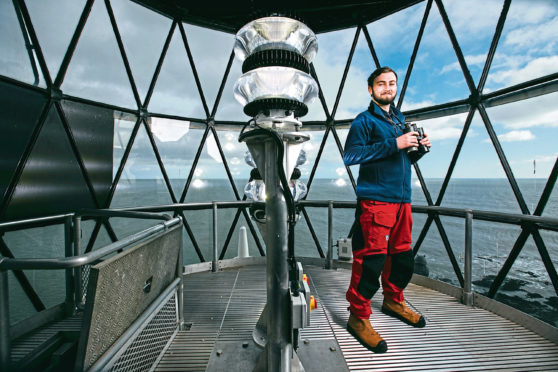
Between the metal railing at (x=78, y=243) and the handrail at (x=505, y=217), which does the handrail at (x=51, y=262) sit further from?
the handrail at (x=505, y=217)

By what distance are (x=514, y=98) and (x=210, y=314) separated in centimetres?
436

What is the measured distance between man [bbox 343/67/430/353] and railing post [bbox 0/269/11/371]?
2.12m

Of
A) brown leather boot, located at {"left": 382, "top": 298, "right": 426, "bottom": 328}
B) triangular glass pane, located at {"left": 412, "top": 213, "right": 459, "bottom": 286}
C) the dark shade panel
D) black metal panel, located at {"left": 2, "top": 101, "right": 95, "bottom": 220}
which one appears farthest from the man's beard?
triangular glass pane, located at {"left": 412, "top": 213, "right": 459, "bottom": 286}

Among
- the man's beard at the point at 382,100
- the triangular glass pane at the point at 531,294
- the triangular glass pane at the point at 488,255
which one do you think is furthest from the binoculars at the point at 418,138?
the triangular glass pane at the point at 488,255

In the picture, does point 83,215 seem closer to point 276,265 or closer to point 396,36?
point 276,265

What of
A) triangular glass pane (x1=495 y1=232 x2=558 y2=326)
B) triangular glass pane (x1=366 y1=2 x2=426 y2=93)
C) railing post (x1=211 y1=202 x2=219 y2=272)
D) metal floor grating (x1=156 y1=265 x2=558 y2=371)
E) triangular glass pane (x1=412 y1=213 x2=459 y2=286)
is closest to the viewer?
metal floor grating (x1=156 y1=265 x2=558 y2=371)

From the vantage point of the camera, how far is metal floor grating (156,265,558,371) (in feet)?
5.95

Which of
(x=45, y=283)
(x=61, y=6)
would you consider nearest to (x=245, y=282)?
(x=61, y=6)

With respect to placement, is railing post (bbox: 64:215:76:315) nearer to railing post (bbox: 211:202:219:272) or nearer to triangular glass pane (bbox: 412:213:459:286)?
railing post (bbox: 211:202:219:272)

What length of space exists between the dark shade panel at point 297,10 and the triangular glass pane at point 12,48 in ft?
5.82

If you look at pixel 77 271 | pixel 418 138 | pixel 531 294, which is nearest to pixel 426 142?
pixel 418 138

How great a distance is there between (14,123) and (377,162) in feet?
13.4

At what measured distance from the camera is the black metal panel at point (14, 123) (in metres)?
2.73

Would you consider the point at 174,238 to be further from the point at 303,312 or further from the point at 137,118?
the point at 137,118
